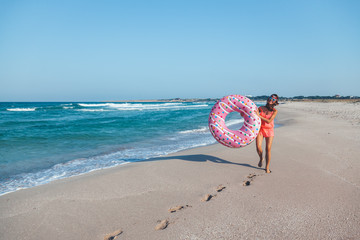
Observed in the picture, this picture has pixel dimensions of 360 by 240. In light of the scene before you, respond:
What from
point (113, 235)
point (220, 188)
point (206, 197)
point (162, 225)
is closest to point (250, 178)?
point (220, 188)

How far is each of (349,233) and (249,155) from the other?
3.42 metres

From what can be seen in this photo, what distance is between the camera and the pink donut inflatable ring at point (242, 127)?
4.62 meters

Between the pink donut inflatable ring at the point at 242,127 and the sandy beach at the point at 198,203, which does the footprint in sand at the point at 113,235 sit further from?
the pink donut inflatable ring at the point at 242,127

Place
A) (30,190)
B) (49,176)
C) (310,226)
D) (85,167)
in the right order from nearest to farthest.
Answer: (310,226) → (30,190) → (49,176) → (85,167)

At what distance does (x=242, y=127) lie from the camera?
4.91 m

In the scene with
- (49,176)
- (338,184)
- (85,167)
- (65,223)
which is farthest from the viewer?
(85,167)

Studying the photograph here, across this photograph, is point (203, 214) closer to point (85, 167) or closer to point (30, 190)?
point (30, 190)

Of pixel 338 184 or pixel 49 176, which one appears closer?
pixel 338 184

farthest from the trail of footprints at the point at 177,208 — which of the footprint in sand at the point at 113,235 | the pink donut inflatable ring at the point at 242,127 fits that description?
the pink donut inflatable ring at the point at 242,127

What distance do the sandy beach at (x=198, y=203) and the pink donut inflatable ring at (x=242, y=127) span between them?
22.3 inches

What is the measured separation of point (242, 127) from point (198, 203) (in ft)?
7.59

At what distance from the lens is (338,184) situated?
11.8ft

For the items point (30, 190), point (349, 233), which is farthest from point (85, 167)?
point (349, 233)

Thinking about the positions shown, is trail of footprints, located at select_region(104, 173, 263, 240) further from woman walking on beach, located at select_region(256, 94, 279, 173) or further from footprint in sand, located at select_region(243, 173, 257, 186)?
woman walking on beach, located at select_region(256, 94, 279, 173)
